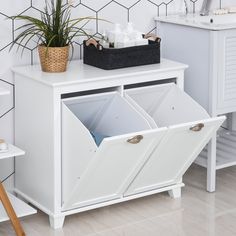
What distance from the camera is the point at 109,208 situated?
345 centimetres

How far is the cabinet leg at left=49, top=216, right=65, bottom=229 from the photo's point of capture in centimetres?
322

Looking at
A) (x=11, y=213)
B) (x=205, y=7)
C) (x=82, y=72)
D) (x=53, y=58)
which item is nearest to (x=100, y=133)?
(x=82, y=72)

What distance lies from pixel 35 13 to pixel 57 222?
95 cm

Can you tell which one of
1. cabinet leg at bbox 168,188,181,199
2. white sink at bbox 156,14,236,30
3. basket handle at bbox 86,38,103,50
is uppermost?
white sink at bbox 156,14,236,30

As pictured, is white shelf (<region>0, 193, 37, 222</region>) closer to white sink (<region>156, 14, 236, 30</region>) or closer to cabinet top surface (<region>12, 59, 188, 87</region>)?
cabinet top surface (<region>12, 59, 188, 87</region>)

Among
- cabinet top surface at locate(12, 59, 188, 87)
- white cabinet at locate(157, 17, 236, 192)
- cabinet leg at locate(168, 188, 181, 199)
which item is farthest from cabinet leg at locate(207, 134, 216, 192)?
cabinet top surface at locate(12, 59, 188, 87)

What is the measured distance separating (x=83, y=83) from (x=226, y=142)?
1.17 meters

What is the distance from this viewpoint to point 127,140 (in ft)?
9.82

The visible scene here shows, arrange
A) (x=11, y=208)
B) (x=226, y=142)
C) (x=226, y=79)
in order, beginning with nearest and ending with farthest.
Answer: (x=11, y=208) < (x=226, y=79) < (x=226, y=142)

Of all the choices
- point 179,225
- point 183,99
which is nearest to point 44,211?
point 179,225

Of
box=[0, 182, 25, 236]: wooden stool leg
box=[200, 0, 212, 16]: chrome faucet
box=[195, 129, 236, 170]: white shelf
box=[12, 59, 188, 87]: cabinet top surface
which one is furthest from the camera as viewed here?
box=[200, 0, 212, 16]: chrome faucet

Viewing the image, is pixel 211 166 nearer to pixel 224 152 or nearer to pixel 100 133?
pixel 224 152

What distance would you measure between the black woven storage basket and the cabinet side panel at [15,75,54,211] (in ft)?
1.08

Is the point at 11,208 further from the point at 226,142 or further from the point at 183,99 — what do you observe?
the point at 226,142
